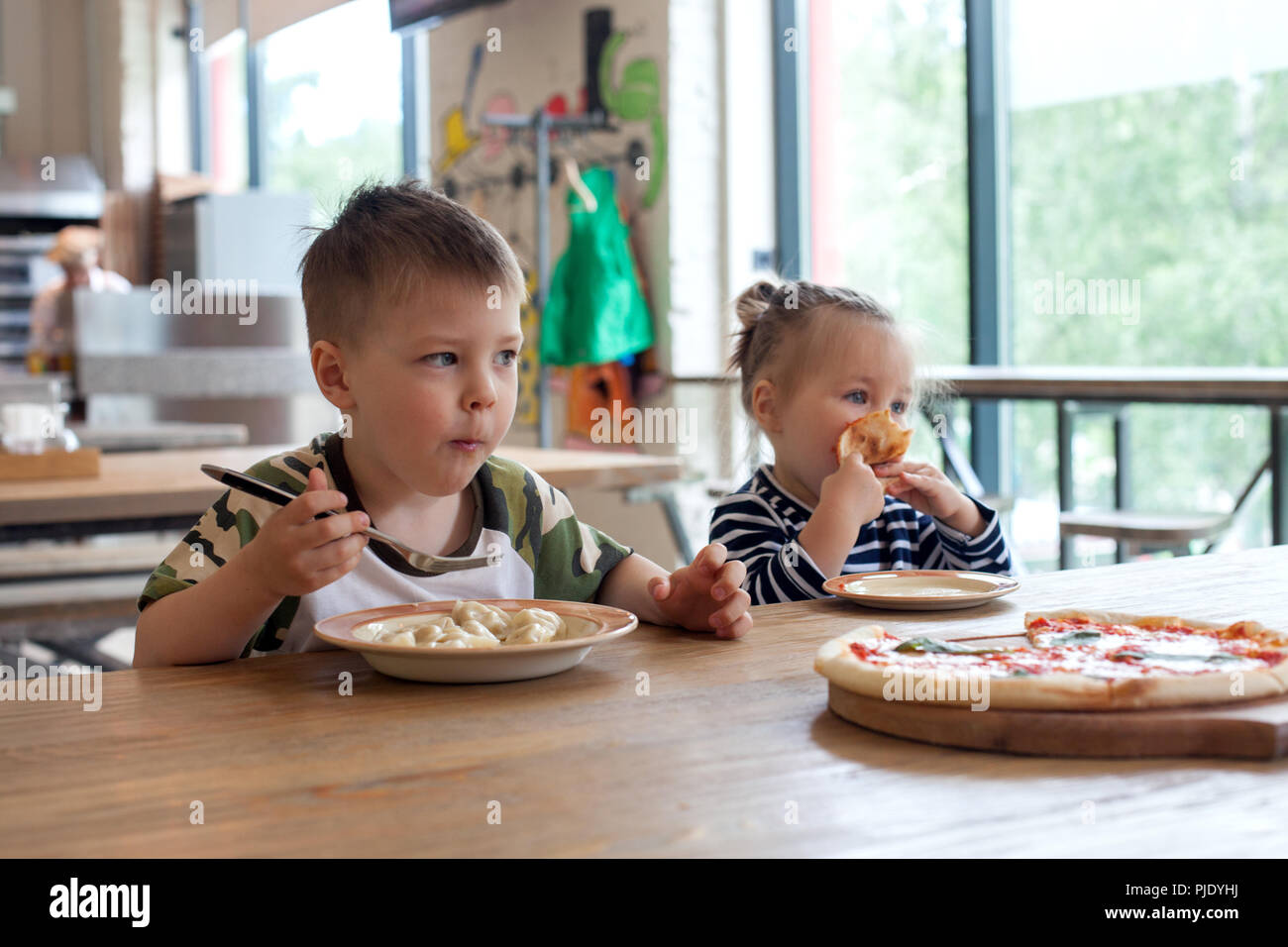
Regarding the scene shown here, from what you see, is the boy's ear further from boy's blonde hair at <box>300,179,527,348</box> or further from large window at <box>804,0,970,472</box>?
large window at <box>804,0,970,472</box>

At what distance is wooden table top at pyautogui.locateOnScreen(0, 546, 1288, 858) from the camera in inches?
24.6

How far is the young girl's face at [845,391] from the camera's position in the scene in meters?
1.70

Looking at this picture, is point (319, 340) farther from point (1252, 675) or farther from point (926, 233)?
point (926, 233)

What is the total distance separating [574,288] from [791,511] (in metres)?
3.20

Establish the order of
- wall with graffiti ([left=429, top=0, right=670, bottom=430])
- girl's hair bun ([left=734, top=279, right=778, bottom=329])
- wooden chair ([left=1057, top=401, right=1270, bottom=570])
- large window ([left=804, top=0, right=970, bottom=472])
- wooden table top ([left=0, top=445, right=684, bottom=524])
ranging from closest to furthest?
girl's hair bun ([left=734, top=279, right=778, bottom=329])
wooden table top ([left=0, top=445, right=684, bottom=524])
wooden chair ([left=1057, top=401, right=1270, bottom=570])
large window ([left=804, top=0, right=970, bottom=472])
wall with graffiti ([left=429, top=0, right=670, bottom=430])

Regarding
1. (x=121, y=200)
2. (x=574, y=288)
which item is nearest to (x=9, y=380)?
(x=574, y=288)

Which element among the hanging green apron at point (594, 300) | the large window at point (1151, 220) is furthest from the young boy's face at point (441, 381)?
the hanging green apron at point (594, 300)

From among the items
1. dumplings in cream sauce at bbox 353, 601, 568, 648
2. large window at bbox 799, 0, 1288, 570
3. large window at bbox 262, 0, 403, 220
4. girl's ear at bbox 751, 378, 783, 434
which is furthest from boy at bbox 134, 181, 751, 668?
large window at bbox 262, 0, 403, 220

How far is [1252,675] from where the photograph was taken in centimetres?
80

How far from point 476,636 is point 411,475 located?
29 centimetres

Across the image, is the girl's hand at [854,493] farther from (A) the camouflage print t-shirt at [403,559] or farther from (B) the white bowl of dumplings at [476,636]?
(B) the white bowl of dumplings at [476,636]

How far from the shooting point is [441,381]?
120 centimetres

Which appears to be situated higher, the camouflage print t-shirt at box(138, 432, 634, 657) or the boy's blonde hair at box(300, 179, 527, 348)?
the boy's blonde hair at box(300, 179, 527, 348)

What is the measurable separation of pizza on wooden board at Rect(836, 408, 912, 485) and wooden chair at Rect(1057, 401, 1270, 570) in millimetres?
1620
